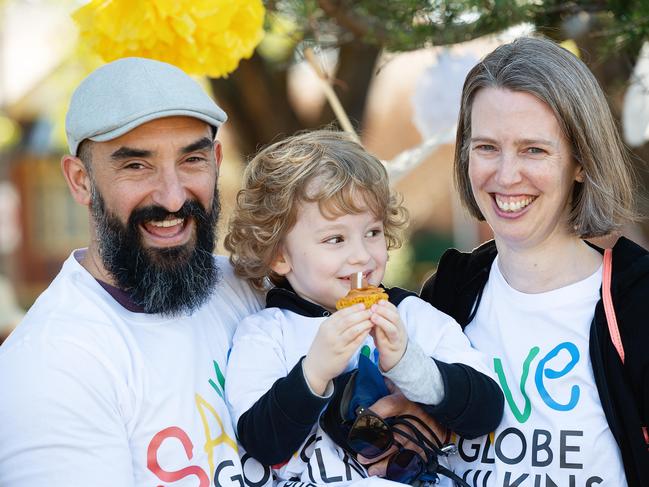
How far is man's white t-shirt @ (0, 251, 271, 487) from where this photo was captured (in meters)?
2.35

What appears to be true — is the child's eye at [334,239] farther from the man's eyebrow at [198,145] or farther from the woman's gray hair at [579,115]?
the woman's gray hair at [579,115]

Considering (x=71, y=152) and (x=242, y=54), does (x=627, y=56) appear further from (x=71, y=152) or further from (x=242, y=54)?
(x=71, y=152)

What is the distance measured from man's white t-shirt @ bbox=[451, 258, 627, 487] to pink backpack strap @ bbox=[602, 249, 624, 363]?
4 cm

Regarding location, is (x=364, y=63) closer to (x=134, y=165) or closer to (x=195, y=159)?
(x=195, y=159)

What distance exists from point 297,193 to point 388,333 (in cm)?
67

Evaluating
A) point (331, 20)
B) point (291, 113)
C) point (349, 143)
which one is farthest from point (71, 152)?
point (291, 113)

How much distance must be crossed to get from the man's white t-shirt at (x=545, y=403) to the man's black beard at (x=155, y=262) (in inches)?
37.5

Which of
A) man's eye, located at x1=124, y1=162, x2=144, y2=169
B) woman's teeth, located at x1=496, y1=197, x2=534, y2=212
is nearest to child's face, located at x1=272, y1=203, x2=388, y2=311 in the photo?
woman's teeth, located at x1=496, y1=197, x2=534, y2=212

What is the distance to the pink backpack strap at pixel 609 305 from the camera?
2.47m

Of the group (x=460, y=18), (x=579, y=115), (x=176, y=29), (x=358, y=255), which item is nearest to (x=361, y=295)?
(x=358, y=255)

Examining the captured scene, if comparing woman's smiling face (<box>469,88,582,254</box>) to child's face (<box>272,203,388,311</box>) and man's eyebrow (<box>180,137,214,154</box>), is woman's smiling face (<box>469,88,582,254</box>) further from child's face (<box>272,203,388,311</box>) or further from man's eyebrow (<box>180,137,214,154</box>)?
man's eyebrow (<box>180,137,214,154</box>)

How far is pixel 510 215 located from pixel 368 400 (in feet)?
A: 2.32

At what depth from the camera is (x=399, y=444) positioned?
101 inches

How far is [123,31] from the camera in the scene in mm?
3127
